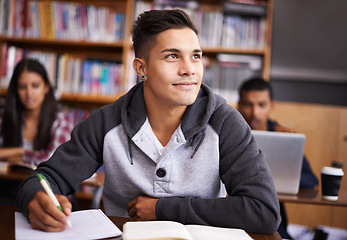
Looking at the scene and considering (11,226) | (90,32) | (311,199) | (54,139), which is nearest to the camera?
(11,226)

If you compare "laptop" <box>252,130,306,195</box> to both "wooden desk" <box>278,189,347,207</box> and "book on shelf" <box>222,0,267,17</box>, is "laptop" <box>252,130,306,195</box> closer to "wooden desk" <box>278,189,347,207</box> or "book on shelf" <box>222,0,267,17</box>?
"wooden desk" <box>278,189,347,207</box>

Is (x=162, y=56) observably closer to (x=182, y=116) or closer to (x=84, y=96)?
(x=182, y=116)

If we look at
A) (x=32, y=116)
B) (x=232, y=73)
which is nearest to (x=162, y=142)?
(x=32, y=116)

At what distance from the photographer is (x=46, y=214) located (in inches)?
39.1

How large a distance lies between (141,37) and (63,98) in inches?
86.4

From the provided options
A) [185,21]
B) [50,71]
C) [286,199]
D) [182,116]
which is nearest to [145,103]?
[182,116]

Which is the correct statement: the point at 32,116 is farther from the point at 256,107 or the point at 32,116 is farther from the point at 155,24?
the point at 155,24

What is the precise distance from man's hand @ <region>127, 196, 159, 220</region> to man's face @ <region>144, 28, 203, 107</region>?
33cm

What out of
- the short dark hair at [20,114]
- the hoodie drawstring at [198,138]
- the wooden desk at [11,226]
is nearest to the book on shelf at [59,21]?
the short dark hair at [20,114]

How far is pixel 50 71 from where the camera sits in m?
3.50

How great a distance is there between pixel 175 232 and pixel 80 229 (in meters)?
0.24

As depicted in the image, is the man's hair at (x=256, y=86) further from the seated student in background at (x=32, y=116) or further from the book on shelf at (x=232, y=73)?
the seated student in background at (x=32, y=116)

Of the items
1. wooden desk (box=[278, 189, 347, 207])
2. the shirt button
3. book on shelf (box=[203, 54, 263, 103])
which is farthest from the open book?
book on shelf (box=[203, 54, 263, 103])

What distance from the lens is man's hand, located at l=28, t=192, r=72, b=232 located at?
0.98 metres
